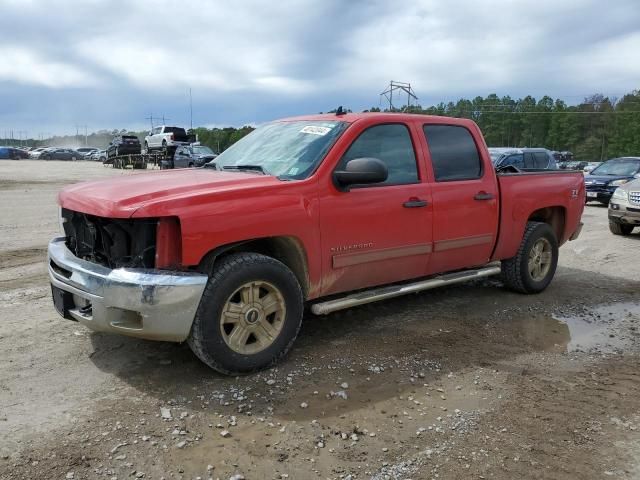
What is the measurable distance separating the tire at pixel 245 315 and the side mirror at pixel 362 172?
2.70ft

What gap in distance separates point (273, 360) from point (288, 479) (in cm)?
126

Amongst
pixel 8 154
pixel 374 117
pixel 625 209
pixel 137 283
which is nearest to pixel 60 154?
pixel 8 154

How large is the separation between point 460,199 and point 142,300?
9.98 feet

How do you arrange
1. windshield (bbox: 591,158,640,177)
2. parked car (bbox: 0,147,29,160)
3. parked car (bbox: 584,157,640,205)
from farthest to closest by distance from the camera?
parked car (bbox: 0,147,29,160), windshield (bbox: 591,158,640,177), parked car (bbox: 584,157,640,205)

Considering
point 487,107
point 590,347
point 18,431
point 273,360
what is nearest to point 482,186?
point 590,347

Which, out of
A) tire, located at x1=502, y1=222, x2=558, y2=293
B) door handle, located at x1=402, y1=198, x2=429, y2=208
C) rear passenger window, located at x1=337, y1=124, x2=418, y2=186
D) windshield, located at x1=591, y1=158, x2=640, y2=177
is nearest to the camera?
rear passenger window, located at x1=337, y1=124, x2=418, y2=186

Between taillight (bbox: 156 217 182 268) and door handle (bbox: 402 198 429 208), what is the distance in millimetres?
1964

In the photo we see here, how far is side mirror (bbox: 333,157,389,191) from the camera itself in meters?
4.07

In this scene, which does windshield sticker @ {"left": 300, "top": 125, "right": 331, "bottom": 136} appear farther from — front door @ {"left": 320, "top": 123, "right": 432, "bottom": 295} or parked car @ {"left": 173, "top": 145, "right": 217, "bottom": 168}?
parked car @ {"left": 173, "top": 145, "right": 217, "bottom": 168}

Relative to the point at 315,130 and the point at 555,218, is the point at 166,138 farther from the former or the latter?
the point at 315,130

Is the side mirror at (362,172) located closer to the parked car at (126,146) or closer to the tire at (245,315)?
the tire at (245,315)

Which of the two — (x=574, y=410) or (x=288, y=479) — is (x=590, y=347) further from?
(x=288, y=479)

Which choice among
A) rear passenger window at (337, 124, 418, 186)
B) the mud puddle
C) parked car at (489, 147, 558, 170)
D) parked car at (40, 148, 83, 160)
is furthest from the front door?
parked car at (40, 148, 83, 160)

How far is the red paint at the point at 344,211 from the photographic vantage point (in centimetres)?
354
